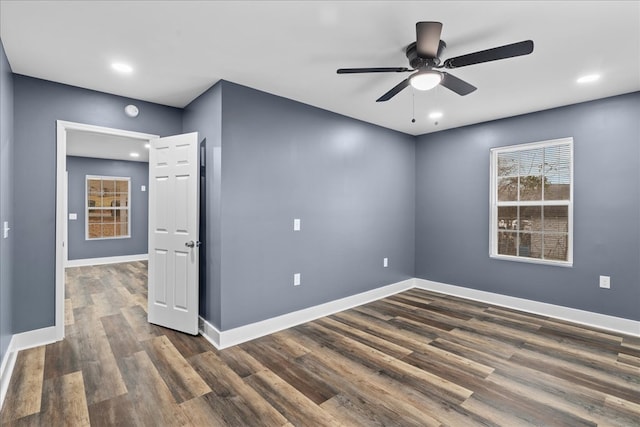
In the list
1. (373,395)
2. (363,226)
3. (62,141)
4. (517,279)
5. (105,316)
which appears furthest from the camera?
(363,226)

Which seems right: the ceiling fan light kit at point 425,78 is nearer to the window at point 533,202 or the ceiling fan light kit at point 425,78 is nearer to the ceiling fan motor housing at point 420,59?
the ceiling fan motor housing at point 420,59

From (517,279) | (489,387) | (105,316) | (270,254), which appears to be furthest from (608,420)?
(105,316)

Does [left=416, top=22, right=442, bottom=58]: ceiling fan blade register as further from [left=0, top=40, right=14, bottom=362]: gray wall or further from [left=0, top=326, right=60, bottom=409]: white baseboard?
[left=0, top=326, right=60, bottom=409]: white baseboard

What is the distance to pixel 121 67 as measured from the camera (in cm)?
277

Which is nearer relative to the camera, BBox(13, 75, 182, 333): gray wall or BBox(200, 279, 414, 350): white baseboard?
BBox(13, 75, 182, 333): gray wall

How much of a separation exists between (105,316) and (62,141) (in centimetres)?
211

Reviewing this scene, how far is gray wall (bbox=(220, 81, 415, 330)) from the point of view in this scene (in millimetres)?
3146

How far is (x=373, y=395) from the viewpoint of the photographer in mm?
2254

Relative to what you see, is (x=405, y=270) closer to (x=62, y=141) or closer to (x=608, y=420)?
(x=608, y=420)

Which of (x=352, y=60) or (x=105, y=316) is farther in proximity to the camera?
(x=105, y=316)

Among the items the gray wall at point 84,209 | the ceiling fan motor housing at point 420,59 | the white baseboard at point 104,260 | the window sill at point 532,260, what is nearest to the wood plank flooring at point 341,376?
the window sill at point 532,260

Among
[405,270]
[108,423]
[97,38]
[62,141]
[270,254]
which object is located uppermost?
[97,38]

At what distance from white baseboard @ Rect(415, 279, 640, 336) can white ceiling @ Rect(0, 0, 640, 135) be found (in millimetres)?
2485

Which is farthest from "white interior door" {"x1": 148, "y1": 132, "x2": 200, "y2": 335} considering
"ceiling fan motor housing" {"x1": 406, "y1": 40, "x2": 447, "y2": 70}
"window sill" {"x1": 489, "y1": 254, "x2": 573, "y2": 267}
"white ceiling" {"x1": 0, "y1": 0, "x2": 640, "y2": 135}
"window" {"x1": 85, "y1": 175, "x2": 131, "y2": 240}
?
"window" {"x1": 85, "y1": 175, "x2": 131, "y2": 240}
